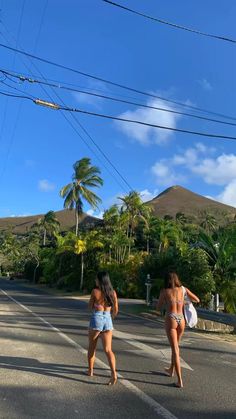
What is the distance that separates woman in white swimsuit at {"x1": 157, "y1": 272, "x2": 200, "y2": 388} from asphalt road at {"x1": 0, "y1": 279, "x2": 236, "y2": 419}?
475 millimetres

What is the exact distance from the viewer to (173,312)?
7934mm

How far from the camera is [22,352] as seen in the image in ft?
33.3

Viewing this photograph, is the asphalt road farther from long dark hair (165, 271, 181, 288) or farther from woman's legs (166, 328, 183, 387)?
long dark hair (165, 271, 181, 288)

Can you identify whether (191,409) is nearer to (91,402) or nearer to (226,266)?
(91,402)

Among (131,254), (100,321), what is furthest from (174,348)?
(131,254)

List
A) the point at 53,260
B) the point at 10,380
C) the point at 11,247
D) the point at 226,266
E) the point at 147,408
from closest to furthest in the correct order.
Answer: the point at 147,408 < the point at 10,380 < the point at 226,266 < the point at 53,260 < the point at 11,247

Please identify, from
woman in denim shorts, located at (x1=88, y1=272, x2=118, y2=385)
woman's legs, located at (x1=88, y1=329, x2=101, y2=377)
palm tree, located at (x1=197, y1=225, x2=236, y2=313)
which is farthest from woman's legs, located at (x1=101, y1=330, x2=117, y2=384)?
palm tree, located at (x1=197, y1=225, x2=236, y2=313)

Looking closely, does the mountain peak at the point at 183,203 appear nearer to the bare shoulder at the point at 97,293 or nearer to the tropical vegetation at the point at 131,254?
the tropical vegetation at the point at 131,254

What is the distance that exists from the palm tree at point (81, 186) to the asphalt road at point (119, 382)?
33.6m

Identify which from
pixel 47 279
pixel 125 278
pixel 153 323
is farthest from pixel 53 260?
pixel 153 323

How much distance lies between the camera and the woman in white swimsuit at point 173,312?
7.81 m

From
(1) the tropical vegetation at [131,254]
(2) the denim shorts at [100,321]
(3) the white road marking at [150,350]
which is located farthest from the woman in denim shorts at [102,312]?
(1) the tropical vegetation at [131,254]

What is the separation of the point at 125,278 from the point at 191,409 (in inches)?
1119

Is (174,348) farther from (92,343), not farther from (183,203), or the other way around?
(183,203)
